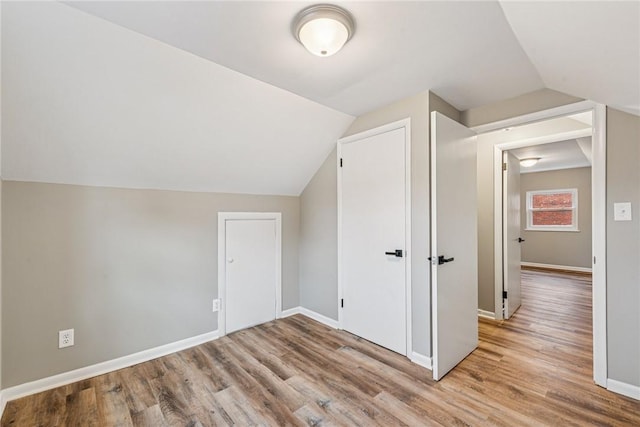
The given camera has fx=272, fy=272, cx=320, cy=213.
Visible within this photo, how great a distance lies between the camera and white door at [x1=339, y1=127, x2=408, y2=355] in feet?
7.93

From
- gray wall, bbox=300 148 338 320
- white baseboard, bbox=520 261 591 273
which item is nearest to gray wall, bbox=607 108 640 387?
gray wall, bbox=300 148 338 320

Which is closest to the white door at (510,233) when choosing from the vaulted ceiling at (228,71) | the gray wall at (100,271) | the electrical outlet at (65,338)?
the vaulted ceiling at (228,71)

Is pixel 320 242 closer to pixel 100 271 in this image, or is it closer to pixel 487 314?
pixel 100 271

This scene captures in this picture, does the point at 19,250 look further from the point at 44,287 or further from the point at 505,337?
the point at 505,337

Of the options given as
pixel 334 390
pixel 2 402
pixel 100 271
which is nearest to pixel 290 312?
pixel 334 390

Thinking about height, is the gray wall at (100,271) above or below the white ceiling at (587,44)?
below

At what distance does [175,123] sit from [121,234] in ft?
3.43

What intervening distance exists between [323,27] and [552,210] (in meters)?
7.46

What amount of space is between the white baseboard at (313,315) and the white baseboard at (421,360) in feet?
3.02

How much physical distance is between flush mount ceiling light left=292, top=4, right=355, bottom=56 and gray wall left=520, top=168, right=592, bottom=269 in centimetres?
710

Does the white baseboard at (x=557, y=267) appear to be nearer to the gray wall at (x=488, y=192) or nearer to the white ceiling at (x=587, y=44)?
the gray wall at (x=488, y=192)

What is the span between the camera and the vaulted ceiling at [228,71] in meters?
1.33

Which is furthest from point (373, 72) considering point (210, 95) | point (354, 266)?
point (354, 266)

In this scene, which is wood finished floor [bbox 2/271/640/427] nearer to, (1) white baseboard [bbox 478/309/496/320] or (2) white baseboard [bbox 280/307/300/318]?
(1) white baseboard [bbox 478/309/496/320]
